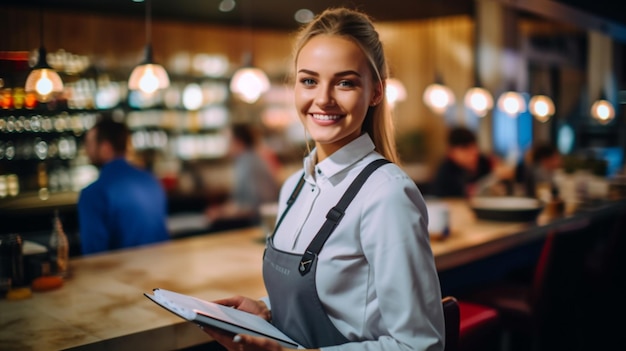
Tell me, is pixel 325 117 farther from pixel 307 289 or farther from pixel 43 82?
pixel 43 82

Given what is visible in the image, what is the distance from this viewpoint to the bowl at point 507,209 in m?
3.49

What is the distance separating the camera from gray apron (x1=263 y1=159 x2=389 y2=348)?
4.56 ft

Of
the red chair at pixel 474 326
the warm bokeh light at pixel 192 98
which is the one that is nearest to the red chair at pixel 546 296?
the red chair at pixel 474 326

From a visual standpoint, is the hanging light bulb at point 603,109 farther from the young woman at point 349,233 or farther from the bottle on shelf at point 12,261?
Result: the bottle on shelf at point 12,261

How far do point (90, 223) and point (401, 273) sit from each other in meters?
2.38

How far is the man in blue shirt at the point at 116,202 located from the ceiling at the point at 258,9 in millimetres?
3109

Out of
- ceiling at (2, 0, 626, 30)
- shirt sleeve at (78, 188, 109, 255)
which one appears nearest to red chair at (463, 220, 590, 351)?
shirt sleeve at (78, 188, 109, 255)

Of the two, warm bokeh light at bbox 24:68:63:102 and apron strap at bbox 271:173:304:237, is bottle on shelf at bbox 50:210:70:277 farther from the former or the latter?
apron strap at bbox 271:173:304:237

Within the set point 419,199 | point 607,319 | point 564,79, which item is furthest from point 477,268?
point 564,79

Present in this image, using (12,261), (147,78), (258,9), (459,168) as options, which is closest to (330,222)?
(12,261)

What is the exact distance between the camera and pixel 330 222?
4.57 feet

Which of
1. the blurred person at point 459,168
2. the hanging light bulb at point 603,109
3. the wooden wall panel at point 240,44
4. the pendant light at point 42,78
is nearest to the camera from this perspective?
the pendant light at point 42,78

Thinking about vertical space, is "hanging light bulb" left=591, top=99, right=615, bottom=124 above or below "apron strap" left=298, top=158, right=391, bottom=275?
above

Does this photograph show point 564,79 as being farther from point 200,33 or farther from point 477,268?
point 477,268
